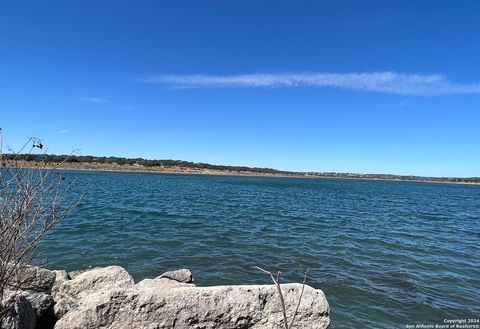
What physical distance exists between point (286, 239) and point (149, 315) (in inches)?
508

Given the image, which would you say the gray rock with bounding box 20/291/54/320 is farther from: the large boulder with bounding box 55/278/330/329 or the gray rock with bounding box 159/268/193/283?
the gray rock with bounding box 159/268/193/283

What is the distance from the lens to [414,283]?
38.2 ft

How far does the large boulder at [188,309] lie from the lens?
227 inches

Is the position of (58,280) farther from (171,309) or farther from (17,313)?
(171,309)

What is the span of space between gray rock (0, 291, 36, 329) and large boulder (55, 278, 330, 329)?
496mm

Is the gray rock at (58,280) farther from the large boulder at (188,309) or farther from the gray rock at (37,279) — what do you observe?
the large boulder at (188,309)

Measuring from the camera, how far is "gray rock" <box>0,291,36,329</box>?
525 centimetres

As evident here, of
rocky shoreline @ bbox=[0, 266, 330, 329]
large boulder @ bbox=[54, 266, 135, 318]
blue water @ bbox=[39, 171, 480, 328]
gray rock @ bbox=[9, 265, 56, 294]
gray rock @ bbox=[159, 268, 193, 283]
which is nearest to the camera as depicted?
rocky shoreline @ bbox=[0, 266, 330, 329]

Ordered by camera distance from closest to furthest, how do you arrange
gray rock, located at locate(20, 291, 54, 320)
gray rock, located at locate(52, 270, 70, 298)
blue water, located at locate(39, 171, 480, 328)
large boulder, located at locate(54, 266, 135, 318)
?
gray rock, located at locate(20, 291, 54, 320)
large boulder, located at locate(54, 266, 135, 318)
gray rock, located at locate(52, 270, 70, 298)
blue water, located at locate(39, 171, 480, 328)

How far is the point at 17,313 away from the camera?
5422 millimetres

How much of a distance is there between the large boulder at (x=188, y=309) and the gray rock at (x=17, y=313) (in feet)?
1.63

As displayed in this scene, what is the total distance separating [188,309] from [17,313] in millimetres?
2696

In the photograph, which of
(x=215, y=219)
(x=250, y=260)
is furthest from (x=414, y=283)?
(x=215, y=219)

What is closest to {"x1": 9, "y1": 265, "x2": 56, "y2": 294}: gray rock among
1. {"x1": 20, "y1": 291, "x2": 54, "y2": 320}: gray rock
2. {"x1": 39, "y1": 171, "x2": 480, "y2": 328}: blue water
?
{"x1": 20, "y1": 291, "x2": 54, "y2": 320}: gray rock
